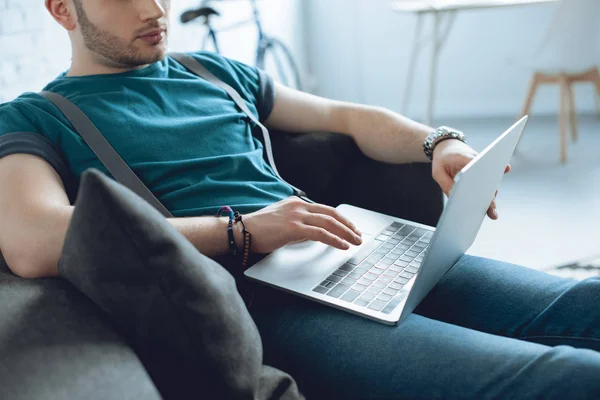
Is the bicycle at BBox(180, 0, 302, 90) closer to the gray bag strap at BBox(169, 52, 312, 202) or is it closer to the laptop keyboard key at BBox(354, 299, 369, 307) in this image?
the gray bag strap at BBox(169, 52, 312, 202)

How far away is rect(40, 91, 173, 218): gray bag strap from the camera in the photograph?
1.13 metres

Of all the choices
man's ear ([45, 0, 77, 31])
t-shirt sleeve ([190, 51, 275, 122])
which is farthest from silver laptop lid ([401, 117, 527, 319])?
man's ear ([45, 0, 77, 31])

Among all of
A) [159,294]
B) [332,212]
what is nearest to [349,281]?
[332,212]

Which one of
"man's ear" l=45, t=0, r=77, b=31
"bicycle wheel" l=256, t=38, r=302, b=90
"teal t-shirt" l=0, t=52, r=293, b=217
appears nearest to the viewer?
"teal t-shirt" l=0, t=52, r=293, b=217

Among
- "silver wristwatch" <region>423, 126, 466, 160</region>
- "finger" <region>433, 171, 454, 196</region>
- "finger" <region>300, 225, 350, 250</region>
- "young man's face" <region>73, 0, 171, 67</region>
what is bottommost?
"finger" <region>433, 171, 454, 196</region>

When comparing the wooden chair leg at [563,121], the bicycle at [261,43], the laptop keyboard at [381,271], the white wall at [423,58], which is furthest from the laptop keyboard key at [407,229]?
the white wall at [423,58]

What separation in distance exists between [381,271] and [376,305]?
0.10m

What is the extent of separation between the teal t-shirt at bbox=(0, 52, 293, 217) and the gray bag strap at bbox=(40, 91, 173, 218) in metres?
0.01

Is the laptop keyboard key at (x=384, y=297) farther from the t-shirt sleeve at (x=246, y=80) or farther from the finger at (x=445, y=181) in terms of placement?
the t-shirt sleeve at (x=246, y=80)

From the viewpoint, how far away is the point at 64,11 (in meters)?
1.28

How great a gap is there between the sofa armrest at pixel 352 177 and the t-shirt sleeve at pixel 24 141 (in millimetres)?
512

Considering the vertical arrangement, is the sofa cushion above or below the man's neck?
below

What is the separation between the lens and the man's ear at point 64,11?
→ 1266 millimetres

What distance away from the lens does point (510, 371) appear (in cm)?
82
